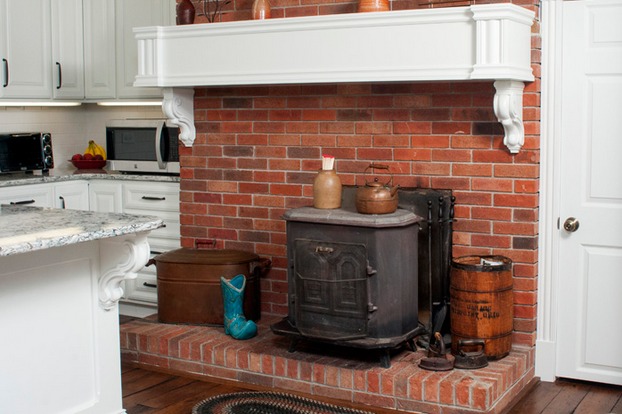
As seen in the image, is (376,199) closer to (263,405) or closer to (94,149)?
(263,405)

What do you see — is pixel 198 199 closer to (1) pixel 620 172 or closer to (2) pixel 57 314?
(2) pixel 57 314

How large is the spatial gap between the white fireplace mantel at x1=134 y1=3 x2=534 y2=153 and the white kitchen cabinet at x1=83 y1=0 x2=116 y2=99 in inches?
48.6

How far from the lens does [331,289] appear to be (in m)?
3.88

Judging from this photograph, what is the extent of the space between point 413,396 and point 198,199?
5.96 ft

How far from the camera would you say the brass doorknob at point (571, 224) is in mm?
4055

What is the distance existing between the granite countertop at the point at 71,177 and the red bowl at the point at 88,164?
72 millimetres

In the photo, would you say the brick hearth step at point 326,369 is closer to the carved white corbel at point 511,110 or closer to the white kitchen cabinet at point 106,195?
the carved white corbel at point 511,110

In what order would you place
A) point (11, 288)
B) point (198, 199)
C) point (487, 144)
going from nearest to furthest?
point (11, 288), point (487, 144), point (198, 199)

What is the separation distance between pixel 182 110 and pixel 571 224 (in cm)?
213

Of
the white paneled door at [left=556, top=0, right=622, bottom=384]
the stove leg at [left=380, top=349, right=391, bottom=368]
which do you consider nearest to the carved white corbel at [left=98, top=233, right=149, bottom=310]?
the stove leg at [left=380, top=349, right=391, bottom=368]

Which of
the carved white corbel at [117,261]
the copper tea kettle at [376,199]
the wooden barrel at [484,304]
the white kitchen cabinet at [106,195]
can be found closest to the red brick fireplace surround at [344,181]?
the wooden barrel at [484,304]

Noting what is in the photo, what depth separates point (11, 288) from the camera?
9.70 feet

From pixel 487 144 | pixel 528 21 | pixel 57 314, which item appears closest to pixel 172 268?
pixel 57 314

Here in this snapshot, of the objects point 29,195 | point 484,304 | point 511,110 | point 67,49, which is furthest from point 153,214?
point 511,110
